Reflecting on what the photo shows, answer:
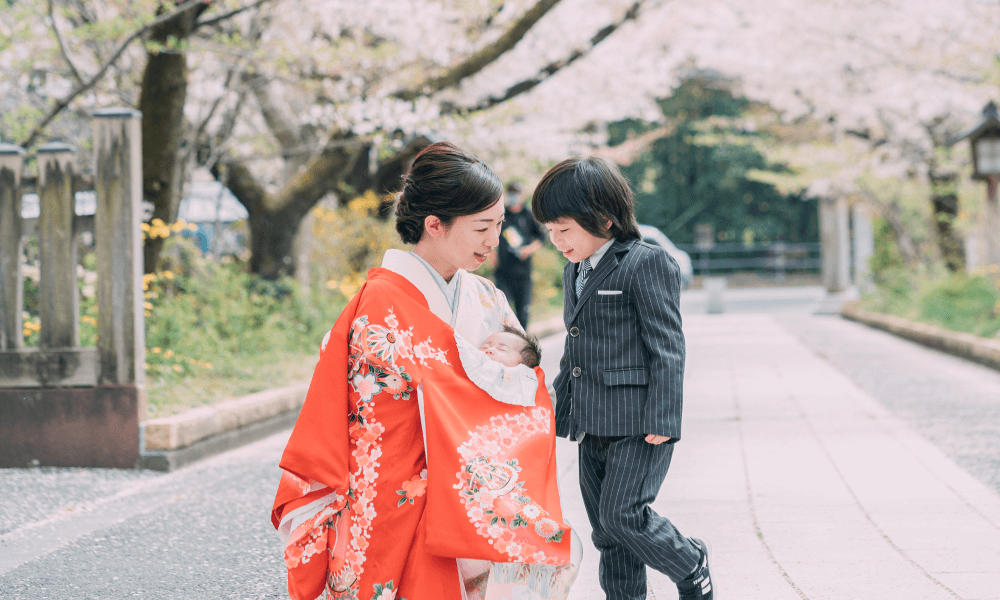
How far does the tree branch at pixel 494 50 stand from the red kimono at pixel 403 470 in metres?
7.62

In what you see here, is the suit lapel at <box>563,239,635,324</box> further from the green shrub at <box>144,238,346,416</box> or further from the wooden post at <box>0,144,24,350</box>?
the wooden post at <box>0,144,24,350</box>

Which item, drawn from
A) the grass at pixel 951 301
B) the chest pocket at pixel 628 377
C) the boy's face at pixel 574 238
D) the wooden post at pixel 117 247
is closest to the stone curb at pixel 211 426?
the wooden post at pixel 117 247

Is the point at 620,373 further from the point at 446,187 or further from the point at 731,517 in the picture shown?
the point at 731,517

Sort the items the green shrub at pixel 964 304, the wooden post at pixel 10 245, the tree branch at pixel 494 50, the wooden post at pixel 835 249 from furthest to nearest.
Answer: the wooden post at pixel 835 249 < the green shrub at pixel 964 304 < the tree branch at pixel 494 50 < the wooden post at pixel 10 245

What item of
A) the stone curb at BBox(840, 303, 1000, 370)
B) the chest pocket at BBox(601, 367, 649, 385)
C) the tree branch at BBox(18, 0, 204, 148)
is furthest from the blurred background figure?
the chest pocket at BBox(601, 367, 649, 385)

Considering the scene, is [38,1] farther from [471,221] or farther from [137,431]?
[471,221]

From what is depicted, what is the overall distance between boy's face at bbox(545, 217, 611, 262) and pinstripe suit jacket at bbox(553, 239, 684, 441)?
6cm

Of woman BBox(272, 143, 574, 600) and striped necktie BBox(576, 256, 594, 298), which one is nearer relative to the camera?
woman BBox(272, 143, 574, 600)

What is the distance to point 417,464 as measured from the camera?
2365 millimetres

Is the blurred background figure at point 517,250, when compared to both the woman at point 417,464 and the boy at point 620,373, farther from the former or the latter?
the woman at point 417,464

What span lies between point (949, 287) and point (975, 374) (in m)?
4.67

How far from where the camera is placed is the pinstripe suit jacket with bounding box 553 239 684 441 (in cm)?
260

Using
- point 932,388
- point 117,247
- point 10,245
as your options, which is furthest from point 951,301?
point 10,245

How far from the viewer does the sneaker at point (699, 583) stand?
2729 millimetres
